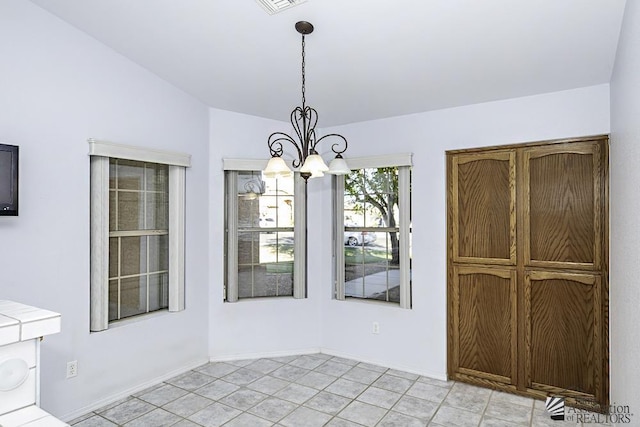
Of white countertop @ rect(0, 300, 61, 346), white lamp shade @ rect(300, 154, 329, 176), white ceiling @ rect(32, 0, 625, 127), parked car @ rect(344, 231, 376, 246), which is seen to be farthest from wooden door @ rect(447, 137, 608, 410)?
white countertop @ rect(0, 300, 61, 346)

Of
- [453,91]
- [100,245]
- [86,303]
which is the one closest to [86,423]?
[86,303]

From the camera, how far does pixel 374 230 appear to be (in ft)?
14.0

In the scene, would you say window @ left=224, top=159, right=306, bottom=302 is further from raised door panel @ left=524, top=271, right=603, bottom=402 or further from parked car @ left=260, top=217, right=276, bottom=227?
raised door panel @ left=524, top=271, right=603, bottom=402

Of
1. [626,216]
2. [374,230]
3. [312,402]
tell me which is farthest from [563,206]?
A: [312,402]

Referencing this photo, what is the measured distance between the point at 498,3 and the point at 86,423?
3.95 metres

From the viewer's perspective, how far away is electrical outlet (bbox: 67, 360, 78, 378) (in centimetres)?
296

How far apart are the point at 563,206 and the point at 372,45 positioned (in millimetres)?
2064

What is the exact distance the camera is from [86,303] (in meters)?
3.09

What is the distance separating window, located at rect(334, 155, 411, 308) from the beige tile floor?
84cm

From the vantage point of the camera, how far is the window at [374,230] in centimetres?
404

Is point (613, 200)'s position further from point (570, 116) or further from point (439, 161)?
point (439, 161)

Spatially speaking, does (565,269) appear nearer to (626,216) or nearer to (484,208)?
(484,208)

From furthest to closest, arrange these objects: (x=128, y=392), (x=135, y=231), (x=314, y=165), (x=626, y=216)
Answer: (x=135, y=231) < (x=128, y=392) < (x=314, y=165) < (x=626, y=216)

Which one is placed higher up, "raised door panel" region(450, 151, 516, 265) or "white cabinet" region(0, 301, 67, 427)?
"raised door panel" region(450, 151, 516, 265)
